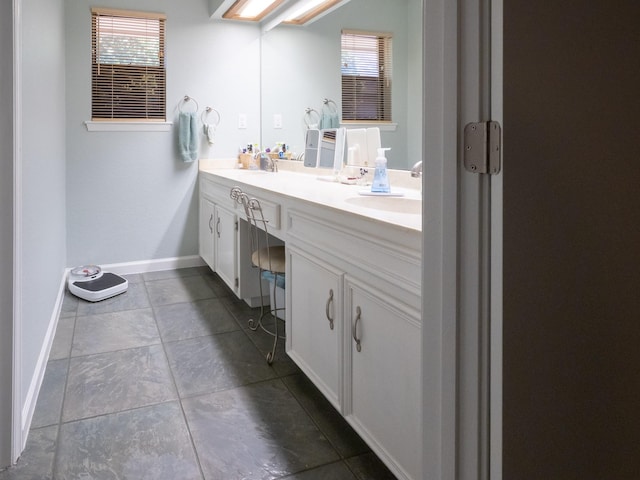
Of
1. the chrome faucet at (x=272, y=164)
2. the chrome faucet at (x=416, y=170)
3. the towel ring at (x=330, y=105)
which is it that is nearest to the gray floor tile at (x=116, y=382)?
the chrome faucet at (x=416, y=170)

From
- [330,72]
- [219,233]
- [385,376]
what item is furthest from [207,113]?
[385,376]

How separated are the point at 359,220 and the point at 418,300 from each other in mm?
344

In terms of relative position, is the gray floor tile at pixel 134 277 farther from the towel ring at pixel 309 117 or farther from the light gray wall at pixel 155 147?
the towel ring at pixel 309 117

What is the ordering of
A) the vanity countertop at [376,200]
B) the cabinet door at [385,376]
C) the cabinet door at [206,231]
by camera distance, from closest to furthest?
the cabinet door at [385,376], the vanity countertop at [376,200], the cabinet door at [206,231]

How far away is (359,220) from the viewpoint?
1.43 metres

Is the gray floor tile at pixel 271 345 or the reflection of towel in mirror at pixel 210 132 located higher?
the reflection of towel in mirror at pixel 210 132

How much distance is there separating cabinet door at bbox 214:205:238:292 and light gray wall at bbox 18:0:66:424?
982mm

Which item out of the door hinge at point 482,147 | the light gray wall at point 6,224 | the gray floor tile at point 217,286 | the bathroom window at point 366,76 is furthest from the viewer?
the gray floor tile at point 217,286

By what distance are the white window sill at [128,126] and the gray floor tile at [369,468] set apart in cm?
311

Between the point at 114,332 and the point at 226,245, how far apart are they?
852 mm

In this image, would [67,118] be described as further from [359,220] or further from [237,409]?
[359,220]

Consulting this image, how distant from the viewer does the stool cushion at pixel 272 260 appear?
2.32 m

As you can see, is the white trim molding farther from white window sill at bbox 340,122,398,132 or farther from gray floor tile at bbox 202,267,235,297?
gray floor tile at bbox 202,267,235,297

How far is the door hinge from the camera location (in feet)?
2.43
